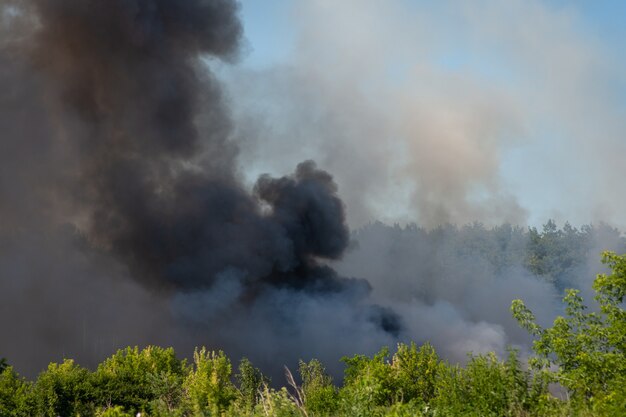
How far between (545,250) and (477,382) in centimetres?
10741

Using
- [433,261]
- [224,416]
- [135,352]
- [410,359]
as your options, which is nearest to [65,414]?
[135,352]

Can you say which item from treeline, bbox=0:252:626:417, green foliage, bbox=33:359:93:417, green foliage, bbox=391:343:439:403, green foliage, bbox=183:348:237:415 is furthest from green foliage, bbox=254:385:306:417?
green foliage, bbox=33:359:93:417

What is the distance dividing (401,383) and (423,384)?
1.34 metres

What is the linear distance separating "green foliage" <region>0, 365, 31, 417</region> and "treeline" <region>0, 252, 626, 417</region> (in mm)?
59

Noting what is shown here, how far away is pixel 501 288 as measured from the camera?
362 feet

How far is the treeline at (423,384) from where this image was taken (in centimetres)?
1478

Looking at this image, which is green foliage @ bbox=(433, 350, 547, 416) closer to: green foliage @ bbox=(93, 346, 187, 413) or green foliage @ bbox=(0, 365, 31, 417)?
green foliage @ bbox=(93, 346, 187, 413)

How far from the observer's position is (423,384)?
1281 inches

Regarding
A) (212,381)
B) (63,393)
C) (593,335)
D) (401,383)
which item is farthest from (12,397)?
(593,335)

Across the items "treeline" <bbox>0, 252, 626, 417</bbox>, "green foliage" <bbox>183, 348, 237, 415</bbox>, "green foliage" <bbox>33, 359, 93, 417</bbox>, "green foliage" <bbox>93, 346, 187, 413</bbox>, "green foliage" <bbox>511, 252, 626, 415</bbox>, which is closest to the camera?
"treeline" <bbox>0, 252, 626, 417</bbox>

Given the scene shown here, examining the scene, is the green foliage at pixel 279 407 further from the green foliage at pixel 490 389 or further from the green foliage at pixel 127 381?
the green foliage at pixel 127 381

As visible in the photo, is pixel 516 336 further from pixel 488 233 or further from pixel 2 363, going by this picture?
pixel 2 363

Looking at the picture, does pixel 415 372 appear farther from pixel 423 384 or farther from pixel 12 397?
pixel 12 397

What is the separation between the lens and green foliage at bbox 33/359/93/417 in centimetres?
3919
